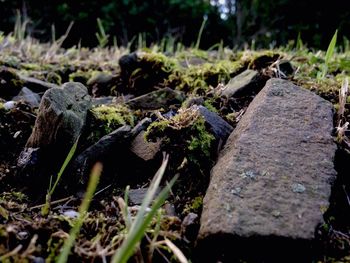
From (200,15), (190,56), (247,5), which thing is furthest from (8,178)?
(247,5)

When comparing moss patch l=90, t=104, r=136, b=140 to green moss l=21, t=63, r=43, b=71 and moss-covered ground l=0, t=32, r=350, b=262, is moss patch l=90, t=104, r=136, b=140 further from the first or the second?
green moss l=21, t=63, r=43, b=71

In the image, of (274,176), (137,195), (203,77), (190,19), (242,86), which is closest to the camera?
(274,176)

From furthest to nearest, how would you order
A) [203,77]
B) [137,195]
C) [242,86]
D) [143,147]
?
1. [203,77]
2. [242,86]
3. [143,147]
4. [137,195]

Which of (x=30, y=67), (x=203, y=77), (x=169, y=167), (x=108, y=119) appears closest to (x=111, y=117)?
(x=108, y=119)

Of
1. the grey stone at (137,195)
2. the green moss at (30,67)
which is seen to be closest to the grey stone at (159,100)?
the grey stone at (137,195)

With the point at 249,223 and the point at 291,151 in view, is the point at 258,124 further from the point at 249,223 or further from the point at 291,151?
the point at 249,223

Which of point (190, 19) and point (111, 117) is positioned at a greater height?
point (190, 19)

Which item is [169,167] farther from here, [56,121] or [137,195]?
[56,121]
